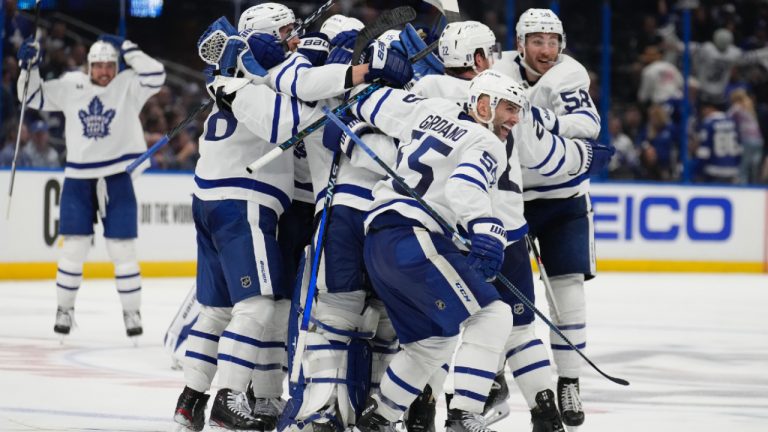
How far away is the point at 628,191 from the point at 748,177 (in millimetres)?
1214

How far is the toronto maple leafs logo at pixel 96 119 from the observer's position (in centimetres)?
755

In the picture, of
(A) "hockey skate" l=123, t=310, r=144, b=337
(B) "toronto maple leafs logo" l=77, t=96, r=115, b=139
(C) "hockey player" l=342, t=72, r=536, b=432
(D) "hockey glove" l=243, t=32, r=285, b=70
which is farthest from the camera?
(B) "toronto maple leafs logo" l=77, t=96, r=115, b=139

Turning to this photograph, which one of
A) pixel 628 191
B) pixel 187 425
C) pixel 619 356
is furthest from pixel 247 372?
pixel 628 191

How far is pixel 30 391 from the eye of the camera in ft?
17.9

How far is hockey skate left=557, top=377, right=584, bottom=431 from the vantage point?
475 centimetres

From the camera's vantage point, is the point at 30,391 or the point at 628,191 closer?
the point at 30,391

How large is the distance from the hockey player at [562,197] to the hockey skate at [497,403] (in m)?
0.25

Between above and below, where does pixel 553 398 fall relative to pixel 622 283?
above

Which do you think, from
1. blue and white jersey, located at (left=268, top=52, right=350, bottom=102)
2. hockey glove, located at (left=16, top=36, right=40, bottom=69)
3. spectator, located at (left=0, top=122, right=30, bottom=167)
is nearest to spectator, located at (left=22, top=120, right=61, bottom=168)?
spectator, located at (left=0, top=122, right=30, bottom=167)

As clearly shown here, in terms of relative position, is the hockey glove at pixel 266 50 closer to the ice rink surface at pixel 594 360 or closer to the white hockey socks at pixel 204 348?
the white hockey socks at pixel 204 348

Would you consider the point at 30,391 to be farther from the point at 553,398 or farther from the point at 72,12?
the point at 72,12

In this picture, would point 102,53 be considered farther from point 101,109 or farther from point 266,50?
point 266,50

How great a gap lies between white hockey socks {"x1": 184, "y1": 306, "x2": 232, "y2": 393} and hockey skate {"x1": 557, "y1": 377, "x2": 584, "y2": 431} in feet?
3.79

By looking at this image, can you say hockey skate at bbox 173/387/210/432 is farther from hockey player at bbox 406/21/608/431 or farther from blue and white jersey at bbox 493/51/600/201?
blue and white jersey at bbox 493/51/600/201
